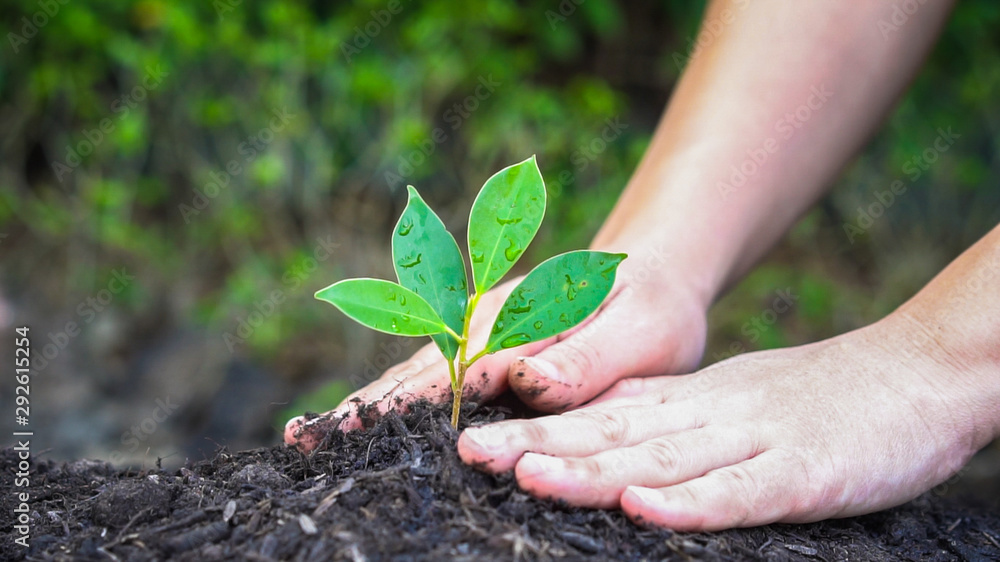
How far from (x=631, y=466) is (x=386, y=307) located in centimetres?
39

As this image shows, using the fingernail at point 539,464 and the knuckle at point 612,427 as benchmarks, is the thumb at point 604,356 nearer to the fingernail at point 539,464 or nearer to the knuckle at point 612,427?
the knuckle at point 612,427

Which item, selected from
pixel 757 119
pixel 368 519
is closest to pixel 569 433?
pixel 368 519

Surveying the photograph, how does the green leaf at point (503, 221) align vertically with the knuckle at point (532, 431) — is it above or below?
above

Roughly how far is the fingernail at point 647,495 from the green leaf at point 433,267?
11.9 inches

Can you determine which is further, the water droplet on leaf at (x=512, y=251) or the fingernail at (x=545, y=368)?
the fingernail at (x=545, y=368)

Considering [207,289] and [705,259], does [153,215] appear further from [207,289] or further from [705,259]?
[705,259]

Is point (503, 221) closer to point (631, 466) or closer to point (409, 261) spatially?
point (409, 261)

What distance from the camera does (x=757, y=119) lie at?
158cm

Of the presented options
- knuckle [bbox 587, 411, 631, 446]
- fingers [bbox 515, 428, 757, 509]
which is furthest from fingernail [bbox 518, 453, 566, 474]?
knuckle [bbox 587, 411, 631, 446]

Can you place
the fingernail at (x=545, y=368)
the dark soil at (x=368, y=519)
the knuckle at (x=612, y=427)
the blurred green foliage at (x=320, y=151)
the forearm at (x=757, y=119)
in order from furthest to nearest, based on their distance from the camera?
the blurred green foliage at (x=320, y=151) → the forearm at (x=757, y=119) → the fingernail at (x=545, y=368) → the knuckle at (x=612, y=427) → the dark soil at (x=368, y=519)

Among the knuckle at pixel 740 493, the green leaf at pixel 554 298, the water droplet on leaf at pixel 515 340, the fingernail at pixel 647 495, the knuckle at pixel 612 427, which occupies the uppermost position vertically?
the green leaf at pixel 554 298

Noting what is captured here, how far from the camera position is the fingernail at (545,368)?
3.81ft

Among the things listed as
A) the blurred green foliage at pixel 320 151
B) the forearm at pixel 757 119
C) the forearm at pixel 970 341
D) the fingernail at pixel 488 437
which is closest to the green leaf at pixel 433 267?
the fingernail at pixel 488 437

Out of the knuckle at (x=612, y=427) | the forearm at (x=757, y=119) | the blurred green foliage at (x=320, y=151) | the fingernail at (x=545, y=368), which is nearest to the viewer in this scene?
the knuckle at (x=612, y=427)
